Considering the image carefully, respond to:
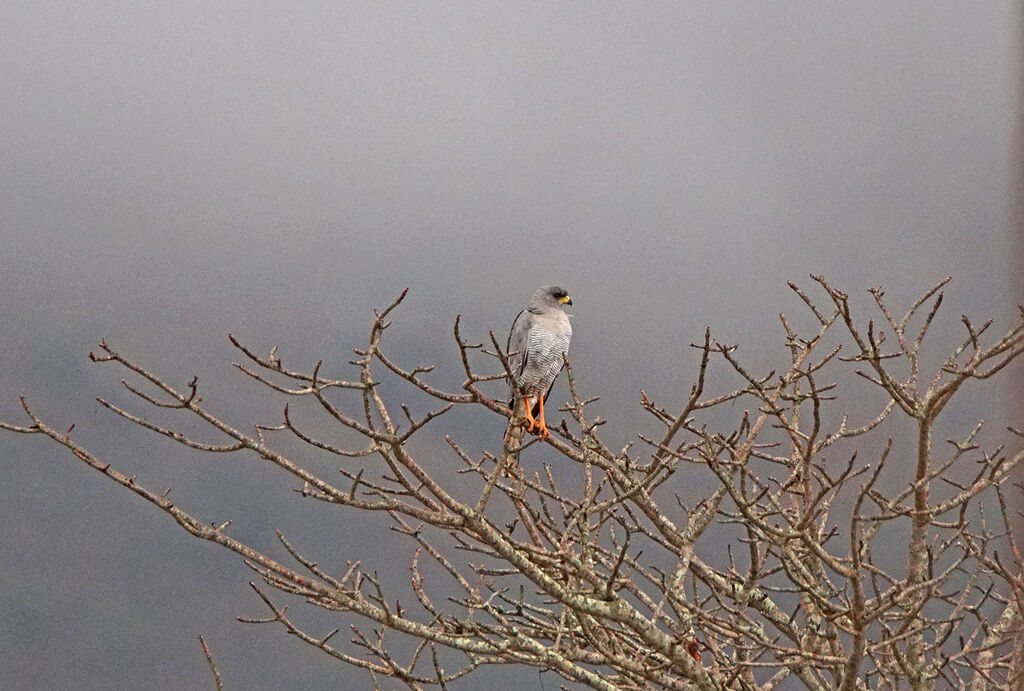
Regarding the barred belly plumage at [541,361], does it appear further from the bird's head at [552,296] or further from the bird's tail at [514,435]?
the bird's tail at [514,435]

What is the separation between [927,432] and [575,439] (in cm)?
186

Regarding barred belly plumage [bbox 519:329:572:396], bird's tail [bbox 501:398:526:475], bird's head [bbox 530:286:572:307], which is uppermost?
bird's head [bbox 530:286:572:307]

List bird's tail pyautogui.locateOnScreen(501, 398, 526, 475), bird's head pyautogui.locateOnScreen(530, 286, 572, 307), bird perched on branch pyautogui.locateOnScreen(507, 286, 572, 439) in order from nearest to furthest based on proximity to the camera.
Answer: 1. bird's tail pyautogui.locateOnScreen(501, 398, 526, 475)
2. bird perched on branch pyautogui.locateOnScreen(507, 286, 572, 439)
3. bird's head pyautogui.locateOnScreen(530, 286, 572, 307)

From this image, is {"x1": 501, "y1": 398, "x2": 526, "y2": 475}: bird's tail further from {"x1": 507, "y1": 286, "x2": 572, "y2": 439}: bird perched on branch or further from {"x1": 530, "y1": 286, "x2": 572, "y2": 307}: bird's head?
{"x1": 530, "y1": 286, "x2": 572, "y2": 307}: bird's head

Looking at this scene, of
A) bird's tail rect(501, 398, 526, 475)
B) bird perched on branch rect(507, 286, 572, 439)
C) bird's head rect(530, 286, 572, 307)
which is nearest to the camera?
bird's tail rect(501, 398, 526, 475)

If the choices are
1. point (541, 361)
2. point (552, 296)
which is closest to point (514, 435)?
point (541, 361)

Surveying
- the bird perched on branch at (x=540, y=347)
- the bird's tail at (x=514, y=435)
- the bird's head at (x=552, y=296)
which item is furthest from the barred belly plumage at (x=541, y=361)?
the bird's tail at (x=514, y=435)

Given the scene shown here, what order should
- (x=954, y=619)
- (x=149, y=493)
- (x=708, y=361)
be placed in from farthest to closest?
(x=954, y=619)
(x=708, y=361)
(x=149, y=493)

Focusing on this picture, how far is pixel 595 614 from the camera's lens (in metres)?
4.03

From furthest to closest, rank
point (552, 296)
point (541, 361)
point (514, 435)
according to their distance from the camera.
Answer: point (552, 296), point (541, 361), point (514, 435)

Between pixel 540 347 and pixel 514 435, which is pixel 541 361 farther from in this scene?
pixel 514 435

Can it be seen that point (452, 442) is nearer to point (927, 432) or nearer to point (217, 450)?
point (217, 450)

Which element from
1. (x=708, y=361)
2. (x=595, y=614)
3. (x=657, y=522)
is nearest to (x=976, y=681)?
(x=657, y=522)

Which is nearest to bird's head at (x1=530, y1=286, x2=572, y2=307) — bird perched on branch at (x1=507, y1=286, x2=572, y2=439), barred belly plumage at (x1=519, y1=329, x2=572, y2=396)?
bird perched on branch at (x1=507, y1=286, x2=572, y2=439)
